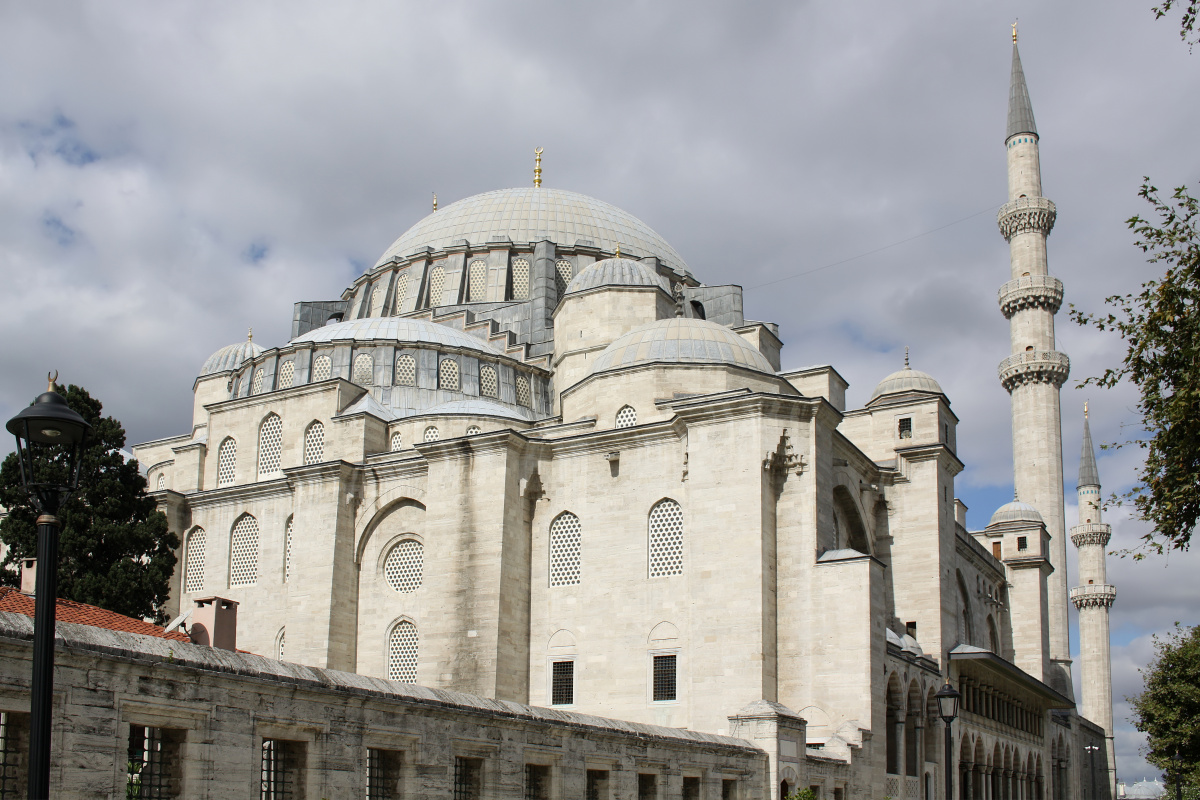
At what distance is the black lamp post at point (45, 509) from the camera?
5234 mm

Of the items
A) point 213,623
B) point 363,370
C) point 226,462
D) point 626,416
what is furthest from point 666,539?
point 226,462

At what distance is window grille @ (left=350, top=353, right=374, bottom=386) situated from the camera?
26.8 m

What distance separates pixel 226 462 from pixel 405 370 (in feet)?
15.6

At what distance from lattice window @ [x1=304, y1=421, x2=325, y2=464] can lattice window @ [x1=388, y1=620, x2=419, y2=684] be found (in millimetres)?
4759

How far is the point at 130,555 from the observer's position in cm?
2214

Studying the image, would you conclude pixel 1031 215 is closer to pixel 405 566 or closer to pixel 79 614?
pixel 405 566

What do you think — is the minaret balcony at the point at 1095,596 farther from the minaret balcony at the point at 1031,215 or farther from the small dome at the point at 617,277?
the small dome at the point at 617,277

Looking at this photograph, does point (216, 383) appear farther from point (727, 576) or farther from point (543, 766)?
point (543, 766)

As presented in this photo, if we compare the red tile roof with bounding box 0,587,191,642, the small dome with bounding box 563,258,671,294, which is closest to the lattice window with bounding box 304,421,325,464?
the small dome with bounding box 563,258,671,294

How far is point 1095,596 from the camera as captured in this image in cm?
4894

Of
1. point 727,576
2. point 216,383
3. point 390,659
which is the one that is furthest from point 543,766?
point 216,383

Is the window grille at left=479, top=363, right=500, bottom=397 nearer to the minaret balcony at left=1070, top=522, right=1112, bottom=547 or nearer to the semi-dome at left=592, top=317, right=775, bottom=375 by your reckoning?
the semi-dome at left=592, top=317, right=775, bottom=375

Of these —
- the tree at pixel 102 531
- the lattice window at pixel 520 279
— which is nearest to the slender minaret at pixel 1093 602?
the lattice window at pixel 520 279

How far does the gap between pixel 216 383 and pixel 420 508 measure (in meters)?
13.3
